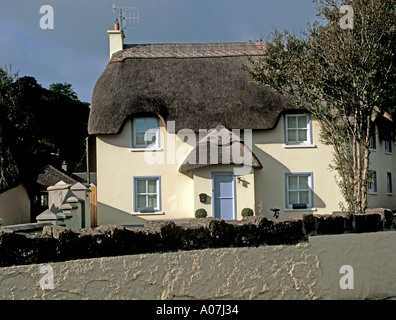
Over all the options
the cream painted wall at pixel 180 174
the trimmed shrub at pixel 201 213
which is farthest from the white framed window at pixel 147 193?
the trimmed shrub at pixel 201 213

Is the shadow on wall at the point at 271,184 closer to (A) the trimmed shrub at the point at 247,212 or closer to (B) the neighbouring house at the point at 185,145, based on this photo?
(B) the neighbouring house at the point at 185,145

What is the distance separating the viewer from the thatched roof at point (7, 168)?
43.4ft

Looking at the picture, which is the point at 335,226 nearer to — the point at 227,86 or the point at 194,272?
the point at 194,272

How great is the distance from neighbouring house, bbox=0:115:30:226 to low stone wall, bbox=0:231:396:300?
27.0 ft

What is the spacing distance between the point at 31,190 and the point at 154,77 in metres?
7.56

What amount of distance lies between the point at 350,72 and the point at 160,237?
988 centimetres

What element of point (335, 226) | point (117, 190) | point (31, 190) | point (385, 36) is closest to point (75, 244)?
point (335, 226)

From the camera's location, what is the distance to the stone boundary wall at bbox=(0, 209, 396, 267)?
5465 millimetres

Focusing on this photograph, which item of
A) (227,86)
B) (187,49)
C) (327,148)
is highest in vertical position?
(187,49)

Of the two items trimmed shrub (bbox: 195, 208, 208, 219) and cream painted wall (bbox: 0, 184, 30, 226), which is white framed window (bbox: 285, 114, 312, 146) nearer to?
trimmed shrub (bbox: 195, 208, 208, 219)

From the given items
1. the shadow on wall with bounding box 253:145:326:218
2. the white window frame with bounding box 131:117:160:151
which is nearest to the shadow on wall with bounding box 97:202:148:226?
the white window frame with bounding box 131:117:160:151

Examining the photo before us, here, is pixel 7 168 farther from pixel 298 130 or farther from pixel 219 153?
pixel 298 130

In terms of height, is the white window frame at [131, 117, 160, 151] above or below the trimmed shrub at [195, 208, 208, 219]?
above
